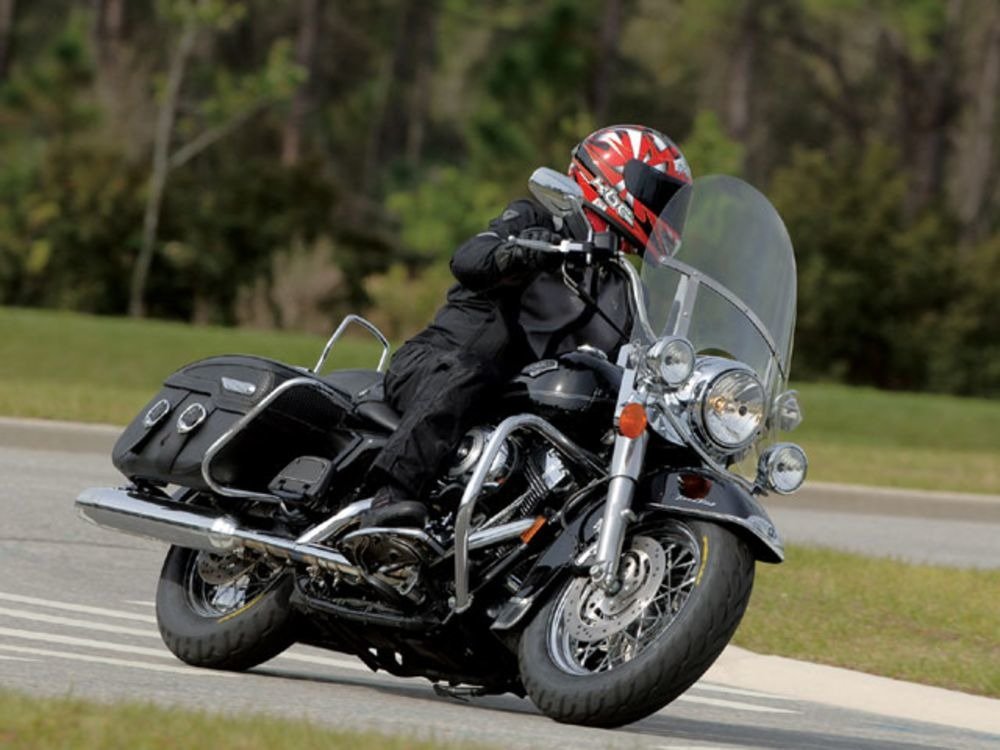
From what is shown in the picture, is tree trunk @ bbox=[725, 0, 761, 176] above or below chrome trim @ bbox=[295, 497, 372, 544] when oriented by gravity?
above

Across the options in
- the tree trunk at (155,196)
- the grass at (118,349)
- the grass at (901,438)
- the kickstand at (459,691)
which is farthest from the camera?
the tree trunk at (155,196)

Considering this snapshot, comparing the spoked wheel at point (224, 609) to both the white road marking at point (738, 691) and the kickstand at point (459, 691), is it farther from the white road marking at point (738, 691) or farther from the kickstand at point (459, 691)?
the white road marking at point (738, 691)

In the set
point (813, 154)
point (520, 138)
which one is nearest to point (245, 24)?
point (520, 138)

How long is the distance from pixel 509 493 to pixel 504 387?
34 cm

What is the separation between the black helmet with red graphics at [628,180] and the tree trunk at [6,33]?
44092mm

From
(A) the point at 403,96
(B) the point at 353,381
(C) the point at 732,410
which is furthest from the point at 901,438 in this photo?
(A) the point at 403,96

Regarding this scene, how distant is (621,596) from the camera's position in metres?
6.25

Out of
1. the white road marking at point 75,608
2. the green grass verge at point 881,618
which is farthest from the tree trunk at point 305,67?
the white road marking at point 75,608

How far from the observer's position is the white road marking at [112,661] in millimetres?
7262

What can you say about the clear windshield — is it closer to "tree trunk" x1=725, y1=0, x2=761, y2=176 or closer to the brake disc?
the brake disc

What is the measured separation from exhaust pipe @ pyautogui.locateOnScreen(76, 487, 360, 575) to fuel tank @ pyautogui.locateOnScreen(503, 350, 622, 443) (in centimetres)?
82

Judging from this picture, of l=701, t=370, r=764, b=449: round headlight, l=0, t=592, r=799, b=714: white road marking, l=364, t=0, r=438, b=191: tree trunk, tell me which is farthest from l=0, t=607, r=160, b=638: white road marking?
l=364, t=0, r=438, b=191: tree trunk

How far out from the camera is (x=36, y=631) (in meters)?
7.90

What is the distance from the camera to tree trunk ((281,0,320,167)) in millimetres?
49938
